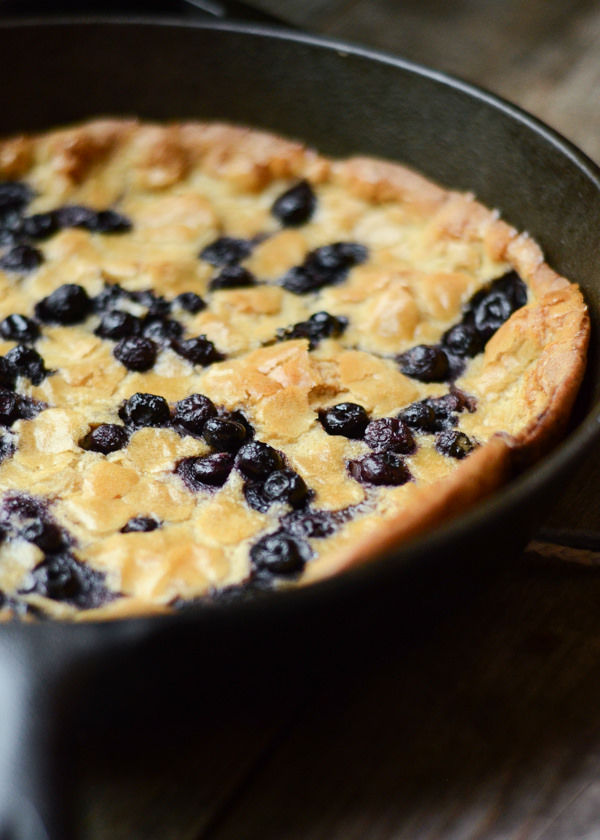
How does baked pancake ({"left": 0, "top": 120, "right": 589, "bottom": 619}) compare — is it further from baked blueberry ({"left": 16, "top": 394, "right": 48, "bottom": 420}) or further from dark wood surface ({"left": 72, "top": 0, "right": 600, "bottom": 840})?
dark wood surface ({"left": 72, "top": 0, "right": 600, "bottom": 840})

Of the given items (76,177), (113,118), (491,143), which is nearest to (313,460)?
(491,143)

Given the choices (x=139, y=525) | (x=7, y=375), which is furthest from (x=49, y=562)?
(x=7, y=375)

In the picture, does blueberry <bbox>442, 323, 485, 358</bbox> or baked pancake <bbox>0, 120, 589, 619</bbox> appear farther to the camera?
blueberry <bbox>442, 323, 485, 358</bbox>

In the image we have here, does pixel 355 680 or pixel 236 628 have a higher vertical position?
pixel 236 628

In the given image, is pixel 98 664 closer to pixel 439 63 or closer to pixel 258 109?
pixel 258 109

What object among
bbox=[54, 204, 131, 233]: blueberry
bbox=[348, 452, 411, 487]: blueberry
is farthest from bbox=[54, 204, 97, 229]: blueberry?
bbox=[348, 452, 411, 487]: blueberry

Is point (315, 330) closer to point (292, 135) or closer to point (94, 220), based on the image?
point (94, 220)
